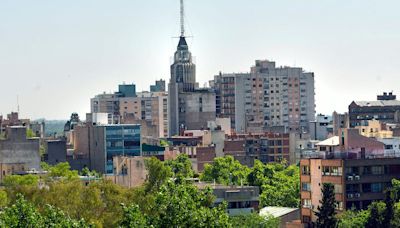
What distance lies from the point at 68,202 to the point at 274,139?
8012 centimetres

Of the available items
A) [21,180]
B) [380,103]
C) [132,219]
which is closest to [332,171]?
[21,180]

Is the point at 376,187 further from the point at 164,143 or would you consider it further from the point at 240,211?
the point at 164,143

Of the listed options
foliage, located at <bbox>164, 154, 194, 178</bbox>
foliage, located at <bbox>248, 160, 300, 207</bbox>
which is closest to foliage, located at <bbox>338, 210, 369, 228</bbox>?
foliage, located at <bbox>248, 160, 300, 207</bbox>

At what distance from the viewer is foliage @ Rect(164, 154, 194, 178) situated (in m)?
139

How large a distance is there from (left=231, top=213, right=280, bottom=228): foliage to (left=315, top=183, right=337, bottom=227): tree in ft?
12.7

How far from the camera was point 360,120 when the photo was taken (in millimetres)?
182875

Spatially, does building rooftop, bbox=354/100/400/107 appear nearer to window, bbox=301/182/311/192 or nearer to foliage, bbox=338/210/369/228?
window, bbox=301/182/311/192

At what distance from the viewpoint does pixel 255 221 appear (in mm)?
96875

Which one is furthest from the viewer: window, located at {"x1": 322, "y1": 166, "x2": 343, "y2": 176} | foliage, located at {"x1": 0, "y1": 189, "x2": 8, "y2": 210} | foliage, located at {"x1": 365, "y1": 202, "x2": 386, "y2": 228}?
window, located at {"x1": 322, "y1": 166, "x2": 343, "y2": 176}

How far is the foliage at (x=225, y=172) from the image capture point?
436 feet

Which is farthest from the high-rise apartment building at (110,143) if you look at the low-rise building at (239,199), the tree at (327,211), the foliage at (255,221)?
the tree at (327,211)

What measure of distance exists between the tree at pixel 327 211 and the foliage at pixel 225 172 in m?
35.6

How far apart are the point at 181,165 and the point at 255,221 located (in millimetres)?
46524

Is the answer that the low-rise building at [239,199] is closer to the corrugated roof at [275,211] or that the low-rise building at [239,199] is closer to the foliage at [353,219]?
the corrugated roof at [275,211]
